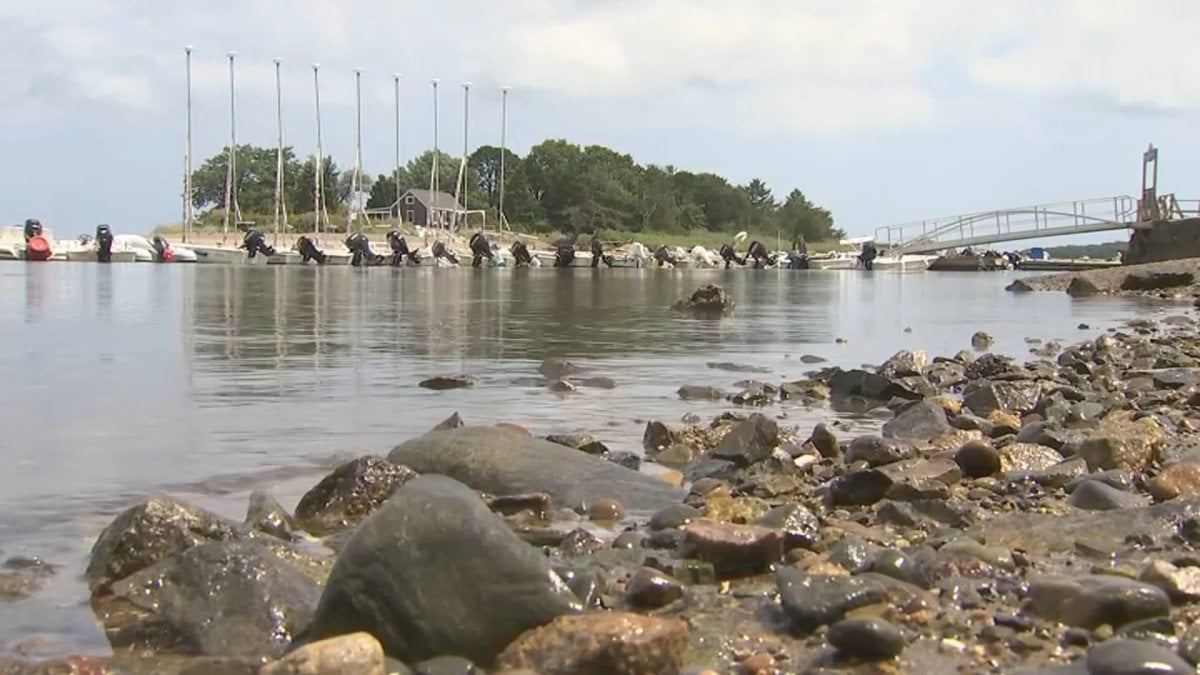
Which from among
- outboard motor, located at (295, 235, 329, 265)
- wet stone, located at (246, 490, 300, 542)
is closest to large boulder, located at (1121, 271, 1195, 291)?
wet stone, located at (246, 490, 300, 542)

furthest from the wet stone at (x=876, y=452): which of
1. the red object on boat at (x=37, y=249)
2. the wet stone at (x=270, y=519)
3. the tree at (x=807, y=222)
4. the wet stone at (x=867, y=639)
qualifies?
the tree at (x=807, y=222)

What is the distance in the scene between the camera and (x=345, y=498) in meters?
6.45

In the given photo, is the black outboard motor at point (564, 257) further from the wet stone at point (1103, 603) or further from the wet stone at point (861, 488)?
the wet stone at point (1103, 603)

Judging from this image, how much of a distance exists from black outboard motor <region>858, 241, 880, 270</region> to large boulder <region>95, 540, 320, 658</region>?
88.6 m

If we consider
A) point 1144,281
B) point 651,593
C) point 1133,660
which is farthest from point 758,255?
point 1133,660

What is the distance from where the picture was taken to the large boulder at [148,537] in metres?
5.17

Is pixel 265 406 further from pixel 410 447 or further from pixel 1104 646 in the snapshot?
pixel 1104 646

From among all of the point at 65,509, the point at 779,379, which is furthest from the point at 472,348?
the point at 65,509

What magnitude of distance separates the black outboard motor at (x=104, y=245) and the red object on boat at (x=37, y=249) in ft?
13.3

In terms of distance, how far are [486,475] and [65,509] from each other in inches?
94.0

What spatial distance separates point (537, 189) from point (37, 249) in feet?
241

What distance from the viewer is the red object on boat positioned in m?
73.2

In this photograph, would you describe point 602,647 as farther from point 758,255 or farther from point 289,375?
point 758,255

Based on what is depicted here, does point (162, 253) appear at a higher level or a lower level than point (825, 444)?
higher
